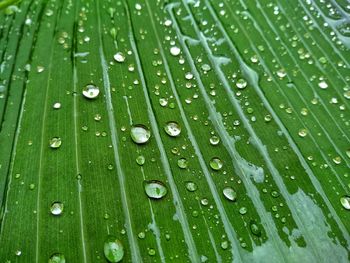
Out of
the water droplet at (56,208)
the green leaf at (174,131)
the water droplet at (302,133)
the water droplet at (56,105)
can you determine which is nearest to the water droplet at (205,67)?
the green leaf at (174,131)

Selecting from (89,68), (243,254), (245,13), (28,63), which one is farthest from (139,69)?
(243,254)

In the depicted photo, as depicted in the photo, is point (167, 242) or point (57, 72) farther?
point (57, 72)

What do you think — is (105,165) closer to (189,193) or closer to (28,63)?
(189,193)

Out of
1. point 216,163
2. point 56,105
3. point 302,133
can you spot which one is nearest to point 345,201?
point 302,133

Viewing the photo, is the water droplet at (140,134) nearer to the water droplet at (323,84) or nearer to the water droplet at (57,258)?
the water droplet at (57,258)

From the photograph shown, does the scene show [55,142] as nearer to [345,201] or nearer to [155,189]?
[155,189]

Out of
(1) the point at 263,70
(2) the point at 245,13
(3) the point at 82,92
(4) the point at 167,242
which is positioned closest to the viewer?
(4) the point at 167,242
